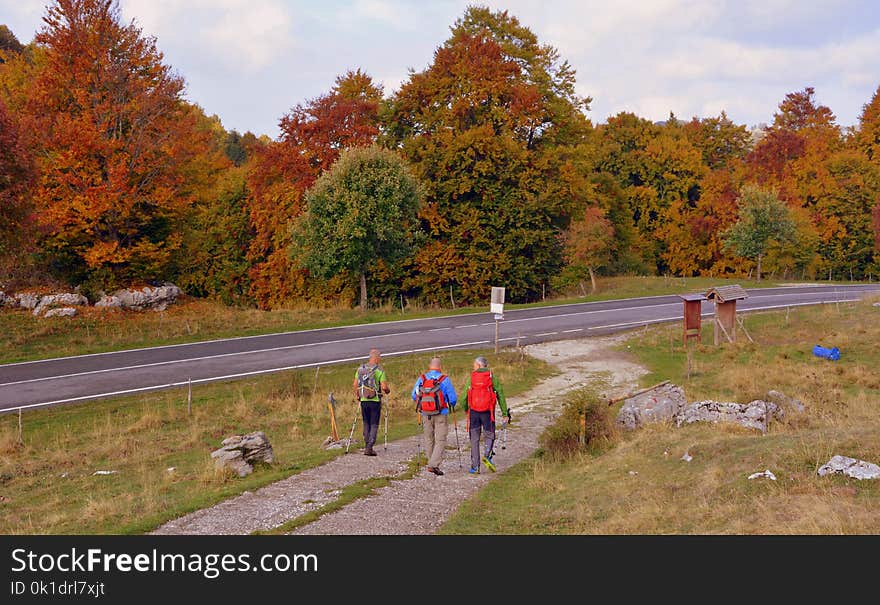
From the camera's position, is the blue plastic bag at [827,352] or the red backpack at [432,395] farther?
the blue plastic bag at [827,352]

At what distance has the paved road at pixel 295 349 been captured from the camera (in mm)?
22031

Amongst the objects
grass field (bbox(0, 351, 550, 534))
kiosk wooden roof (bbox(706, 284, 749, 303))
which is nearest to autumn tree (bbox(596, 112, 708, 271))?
kiosk wooden roof (bbox(706, 284, 749, 303))

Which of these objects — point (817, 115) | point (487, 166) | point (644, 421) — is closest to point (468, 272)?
point (487, 166)

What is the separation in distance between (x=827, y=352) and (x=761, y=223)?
28604mm

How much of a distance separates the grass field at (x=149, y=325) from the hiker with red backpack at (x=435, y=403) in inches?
728

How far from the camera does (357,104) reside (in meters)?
43.7

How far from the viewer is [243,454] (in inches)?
541

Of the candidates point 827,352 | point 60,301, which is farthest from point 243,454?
point 60,301

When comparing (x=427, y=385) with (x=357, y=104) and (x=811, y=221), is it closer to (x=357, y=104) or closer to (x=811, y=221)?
(x=357, y=104)

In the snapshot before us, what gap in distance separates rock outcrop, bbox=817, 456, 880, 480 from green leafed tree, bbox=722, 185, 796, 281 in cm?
4518

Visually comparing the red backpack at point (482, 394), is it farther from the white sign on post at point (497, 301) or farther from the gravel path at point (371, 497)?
the white sign on post at point (497, 301)

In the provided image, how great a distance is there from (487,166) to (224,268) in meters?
19.6

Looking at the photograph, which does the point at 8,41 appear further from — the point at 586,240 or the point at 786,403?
the point at 786,403

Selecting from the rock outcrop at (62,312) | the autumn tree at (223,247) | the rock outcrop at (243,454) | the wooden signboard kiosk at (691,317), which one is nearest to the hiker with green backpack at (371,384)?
the rock outcrop at (243,454)
